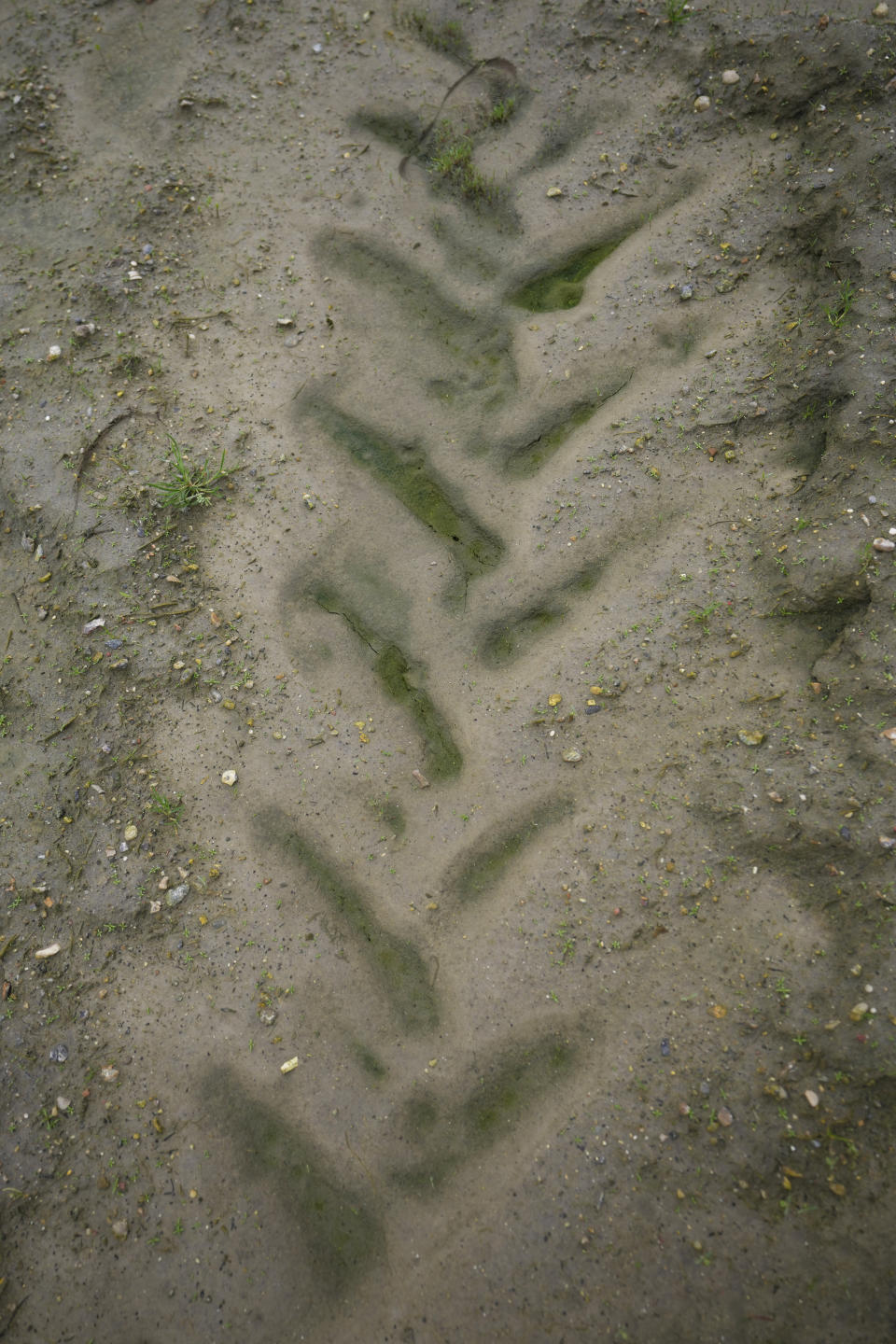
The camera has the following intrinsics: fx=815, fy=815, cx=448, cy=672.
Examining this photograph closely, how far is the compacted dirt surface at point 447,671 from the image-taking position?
2.17 metres

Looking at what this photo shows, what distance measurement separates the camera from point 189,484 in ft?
9.66

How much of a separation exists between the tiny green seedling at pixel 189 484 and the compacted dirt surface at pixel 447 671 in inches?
0.7

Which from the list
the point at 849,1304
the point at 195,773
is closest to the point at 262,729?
the point at 195,773

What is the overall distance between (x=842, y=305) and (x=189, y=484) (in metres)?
2.35

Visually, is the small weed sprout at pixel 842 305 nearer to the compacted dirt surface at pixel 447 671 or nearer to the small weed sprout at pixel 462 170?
the compacted dirt surface at pixel 447 671

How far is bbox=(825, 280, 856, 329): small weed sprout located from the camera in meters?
A: 2.76

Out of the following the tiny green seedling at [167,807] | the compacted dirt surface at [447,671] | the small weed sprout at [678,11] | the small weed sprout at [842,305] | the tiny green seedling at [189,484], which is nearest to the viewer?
the compacted dirt surface at [447,671]

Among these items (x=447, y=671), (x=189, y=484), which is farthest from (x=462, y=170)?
(x=447, y=671)

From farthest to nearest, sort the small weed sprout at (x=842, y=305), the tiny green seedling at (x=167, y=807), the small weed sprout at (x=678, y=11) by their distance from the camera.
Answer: the small weed sprout at (x=678, y=11)
the small weed sprout at (x=842, y=305)
the tiny green seedling at (x=167, y=807)

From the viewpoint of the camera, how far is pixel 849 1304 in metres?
1.99

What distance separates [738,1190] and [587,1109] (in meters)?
0.41

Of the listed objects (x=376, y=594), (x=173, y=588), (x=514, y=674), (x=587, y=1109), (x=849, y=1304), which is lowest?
(x=849, y=1304)

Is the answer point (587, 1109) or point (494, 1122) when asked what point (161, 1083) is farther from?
point (587, 1109)

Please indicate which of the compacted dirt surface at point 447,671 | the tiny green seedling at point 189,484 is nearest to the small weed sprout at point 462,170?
the compacted dirt surface at point 447,671
